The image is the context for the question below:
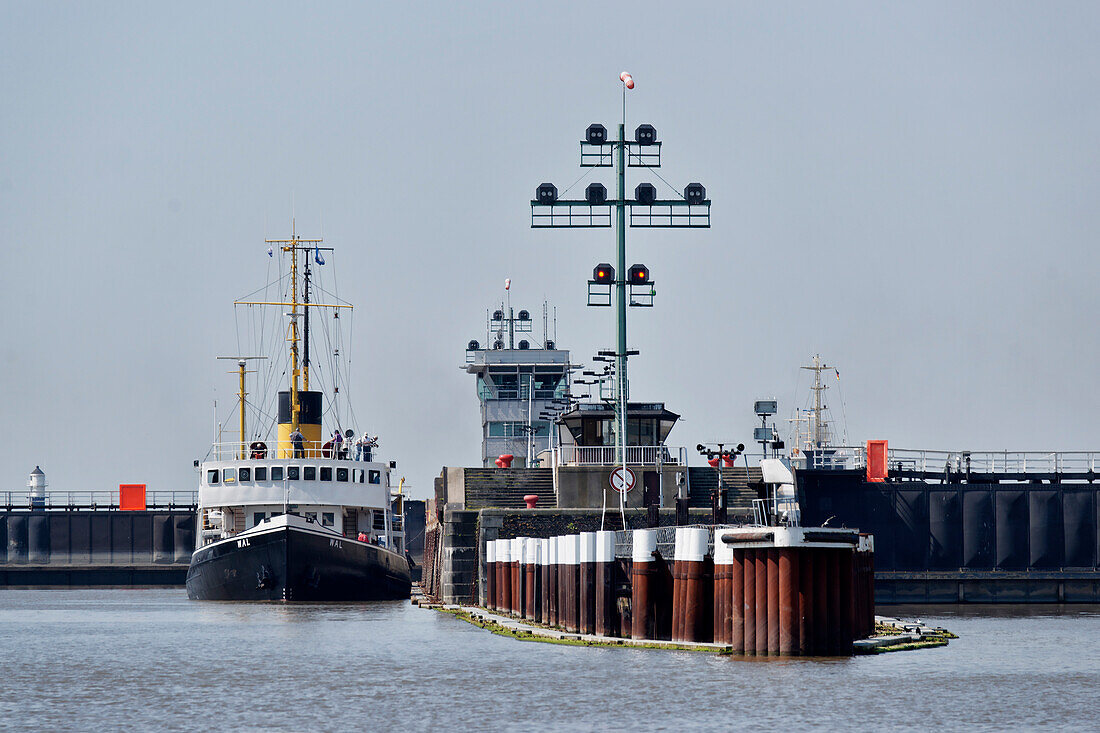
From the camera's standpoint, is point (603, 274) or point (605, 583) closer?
point (605, 583)

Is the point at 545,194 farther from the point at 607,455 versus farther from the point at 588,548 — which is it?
the point at 588,548

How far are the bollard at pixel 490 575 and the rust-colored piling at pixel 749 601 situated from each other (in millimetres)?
19830

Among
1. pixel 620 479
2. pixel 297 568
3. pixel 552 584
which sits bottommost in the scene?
pixel 297 568

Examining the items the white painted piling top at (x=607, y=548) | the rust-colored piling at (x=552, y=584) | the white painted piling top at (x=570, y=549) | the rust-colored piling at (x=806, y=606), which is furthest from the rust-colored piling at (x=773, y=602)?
the rust-colored piling at (x=552, y=584)

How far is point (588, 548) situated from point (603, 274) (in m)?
20.4

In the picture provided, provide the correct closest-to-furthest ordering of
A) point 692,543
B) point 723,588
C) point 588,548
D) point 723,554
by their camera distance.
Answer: point 723,554
point 723,588
point 692,543
point 588,548

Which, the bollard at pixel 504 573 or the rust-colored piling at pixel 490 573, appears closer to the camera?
the bollard at pixel 504 573

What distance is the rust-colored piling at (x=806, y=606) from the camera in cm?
2966

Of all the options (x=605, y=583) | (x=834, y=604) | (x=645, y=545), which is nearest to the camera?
(x=834, y=604)

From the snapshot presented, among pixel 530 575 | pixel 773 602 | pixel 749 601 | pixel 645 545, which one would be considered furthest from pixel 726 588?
pixel 530 575

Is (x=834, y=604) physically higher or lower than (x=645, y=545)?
lower

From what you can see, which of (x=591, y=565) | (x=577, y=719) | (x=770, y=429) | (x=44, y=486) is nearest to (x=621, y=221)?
(x=770, y=429)

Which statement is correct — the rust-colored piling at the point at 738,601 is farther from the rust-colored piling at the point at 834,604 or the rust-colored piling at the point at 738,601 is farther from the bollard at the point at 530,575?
the bollard at the point at 530,575

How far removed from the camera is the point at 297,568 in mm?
55844
